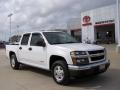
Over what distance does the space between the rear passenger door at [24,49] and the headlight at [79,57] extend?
10.4 ft

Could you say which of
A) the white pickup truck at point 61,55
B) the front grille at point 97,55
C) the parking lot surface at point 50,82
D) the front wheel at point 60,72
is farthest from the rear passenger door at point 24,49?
the front grille at point 97,55

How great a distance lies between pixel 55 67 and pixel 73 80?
91 centimetres

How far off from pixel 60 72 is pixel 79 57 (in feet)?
3.18

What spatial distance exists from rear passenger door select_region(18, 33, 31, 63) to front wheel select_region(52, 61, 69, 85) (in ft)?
7.58

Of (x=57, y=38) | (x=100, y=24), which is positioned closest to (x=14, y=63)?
(x=57, y=38)

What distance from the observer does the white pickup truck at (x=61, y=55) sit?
7949 mm

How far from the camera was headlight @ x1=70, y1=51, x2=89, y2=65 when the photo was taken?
7.90 metres

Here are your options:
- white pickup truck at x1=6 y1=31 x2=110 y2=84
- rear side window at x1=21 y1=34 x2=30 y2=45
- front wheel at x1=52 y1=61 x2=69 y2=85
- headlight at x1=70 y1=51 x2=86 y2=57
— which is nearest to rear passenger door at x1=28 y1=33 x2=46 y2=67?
white pickup truck at x1=6 y1=31 x2=110 y2=84

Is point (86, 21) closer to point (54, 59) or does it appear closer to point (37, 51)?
point (37, 51)

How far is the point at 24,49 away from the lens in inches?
425

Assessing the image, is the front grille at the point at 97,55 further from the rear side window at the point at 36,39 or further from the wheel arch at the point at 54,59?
the rear side window at the point at 36,39

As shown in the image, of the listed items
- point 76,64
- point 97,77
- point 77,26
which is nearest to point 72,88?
point 76,64

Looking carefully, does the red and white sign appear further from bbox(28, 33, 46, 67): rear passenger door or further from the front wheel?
the front wheel

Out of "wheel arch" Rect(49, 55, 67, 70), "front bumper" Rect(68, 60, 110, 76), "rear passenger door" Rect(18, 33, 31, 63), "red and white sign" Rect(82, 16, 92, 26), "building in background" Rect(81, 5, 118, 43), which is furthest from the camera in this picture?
"red and white sign" Rect(82, 16, 92, 26)
